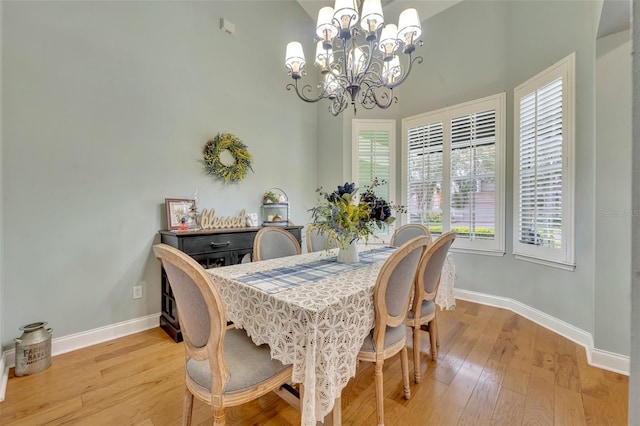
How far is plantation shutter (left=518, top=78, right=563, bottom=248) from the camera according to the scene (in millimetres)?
2584

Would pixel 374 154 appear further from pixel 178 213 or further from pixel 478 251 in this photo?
pixel 178 213

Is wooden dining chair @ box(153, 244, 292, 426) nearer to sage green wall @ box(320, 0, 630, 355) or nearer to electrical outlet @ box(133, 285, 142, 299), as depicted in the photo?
electrical outlet @ box(133, 285, 142, 299)

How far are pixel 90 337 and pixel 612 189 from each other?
13.9 feet

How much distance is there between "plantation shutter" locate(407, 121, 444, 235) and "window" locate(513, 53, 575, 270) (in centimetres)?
85

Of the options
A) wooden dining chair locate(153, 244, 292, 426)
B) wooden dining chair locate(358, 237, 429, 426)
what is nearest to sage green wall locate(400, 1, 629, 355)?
wooden dining chair locate(358, 237, 429, 426)

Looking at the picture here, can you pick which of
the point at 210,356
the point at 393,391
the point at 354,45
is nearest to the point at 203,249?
the point at 210,356

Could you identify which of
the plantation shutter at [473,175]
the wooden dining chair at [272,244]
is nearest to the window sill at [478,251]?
the plantation shutter at [473,175]

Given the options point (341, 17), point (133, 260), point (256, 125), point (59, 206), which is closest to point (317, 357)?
point (341, 17)

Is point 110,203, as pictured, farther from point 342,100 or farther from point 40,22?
point 342,100

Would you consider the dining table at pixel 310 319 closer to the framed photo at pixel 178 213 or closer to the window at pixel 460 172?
the framed photo at pixel 178 213

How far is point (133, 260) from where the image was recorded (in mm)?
2566

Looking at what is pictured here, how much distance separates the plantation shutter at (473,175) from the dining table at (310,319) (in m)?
2.33

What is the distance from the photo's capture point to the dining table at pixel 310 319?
112 cm

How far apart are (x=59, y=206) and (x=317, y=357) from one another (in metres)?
2.41
